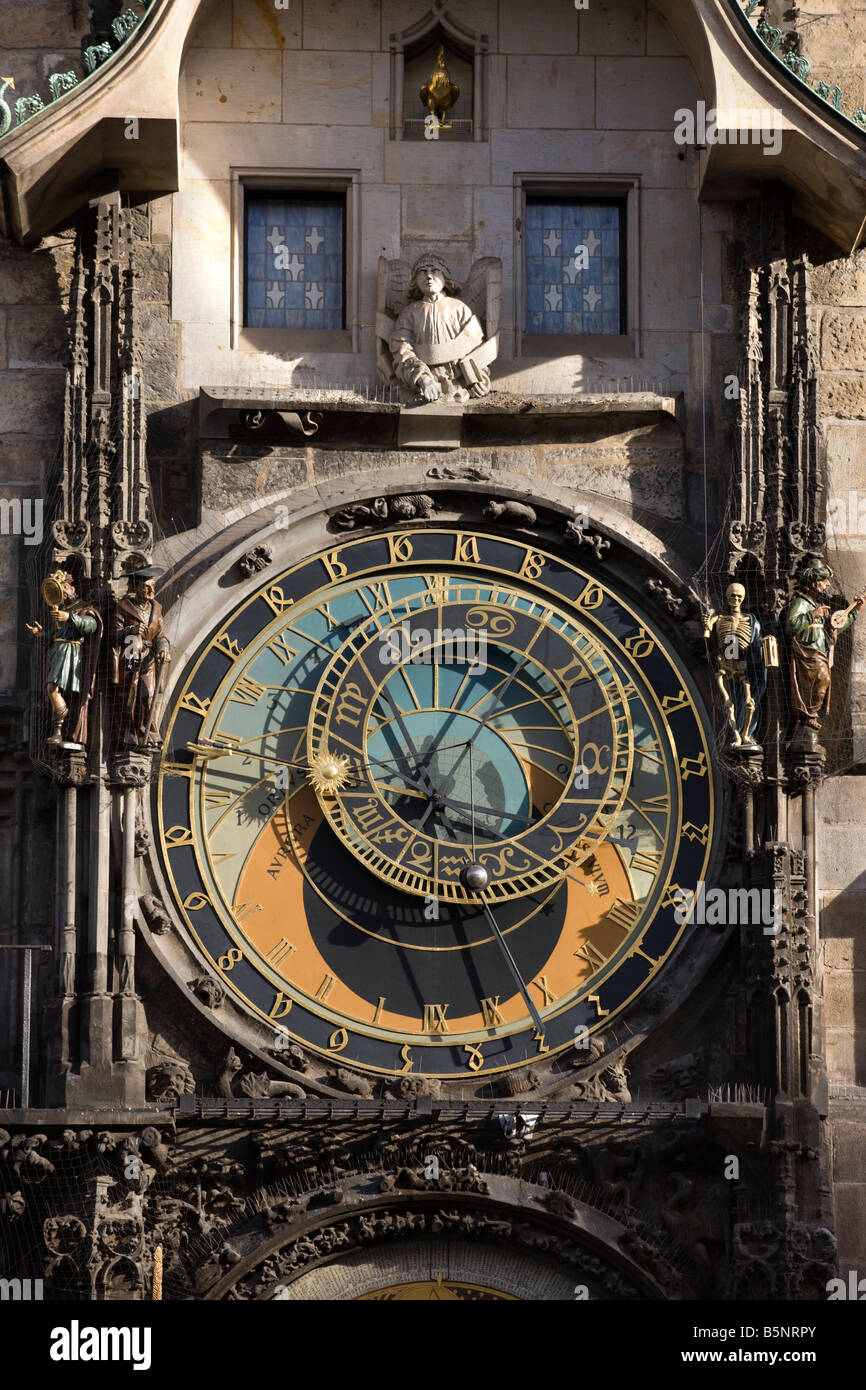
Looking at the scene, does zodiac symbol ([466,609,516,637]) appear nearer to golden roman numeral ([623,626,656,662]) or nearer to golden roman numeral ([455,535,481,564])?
golden roman numeral ([455,535,481,564])

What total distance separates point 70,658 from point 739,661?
9.46 ft

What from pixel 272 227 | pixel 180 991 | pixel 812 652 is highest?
pixel 272 227

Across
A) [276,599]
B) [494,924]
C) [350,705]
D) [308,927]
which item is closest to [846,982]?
[494,924]

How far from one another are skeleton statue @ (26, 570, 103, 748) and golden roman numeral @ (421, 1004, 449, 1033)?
185cm

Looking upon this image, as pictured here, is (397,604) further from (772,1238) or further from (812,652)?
(772,1238)

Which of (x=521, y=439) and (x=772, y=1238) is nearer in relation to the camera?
(x=772, y=1238)

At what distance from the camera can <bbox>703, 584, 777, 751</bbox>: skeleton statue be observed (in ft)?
58.7

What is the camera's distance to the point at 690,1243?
17188 mm

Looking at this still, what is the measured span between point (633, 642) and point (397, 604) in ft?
3.43

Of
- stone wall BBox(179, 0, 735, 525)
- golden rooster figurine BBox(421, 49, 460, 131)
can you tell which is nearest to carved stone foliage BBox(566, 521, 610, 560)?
stone wall BBox(179, 0, 735, 525)

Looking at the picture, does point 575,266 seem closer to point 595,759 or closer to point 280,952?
point 595,759

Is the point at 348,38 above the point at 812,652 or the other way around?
above

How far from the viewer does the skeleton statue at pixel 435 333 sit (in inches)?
726

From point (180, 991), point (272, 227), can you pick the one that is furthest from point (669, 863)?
point (272, 227)
